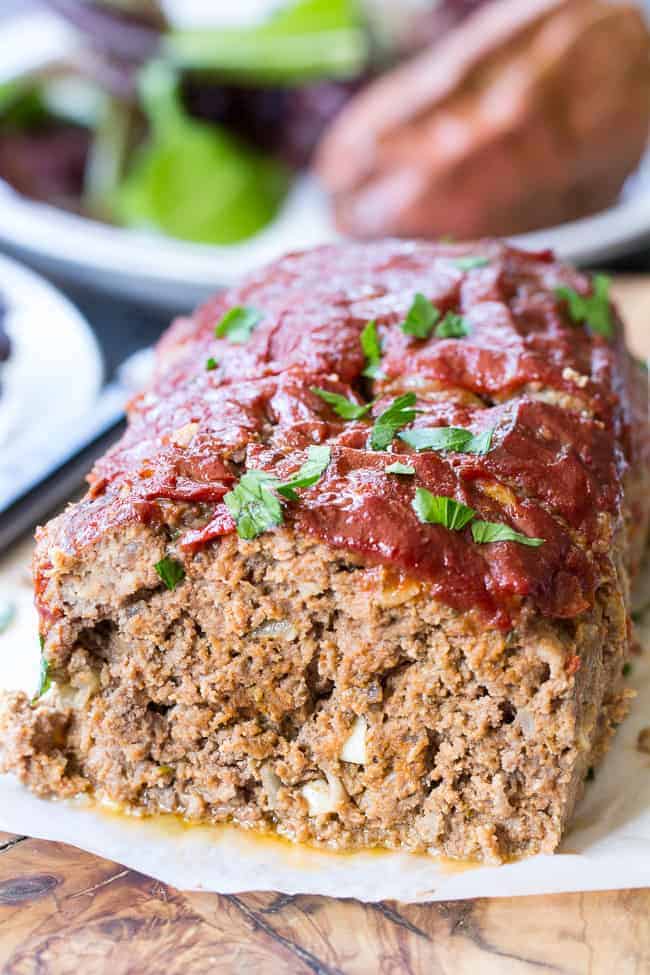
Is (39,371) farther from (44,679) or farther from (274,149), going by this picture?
(274,149)

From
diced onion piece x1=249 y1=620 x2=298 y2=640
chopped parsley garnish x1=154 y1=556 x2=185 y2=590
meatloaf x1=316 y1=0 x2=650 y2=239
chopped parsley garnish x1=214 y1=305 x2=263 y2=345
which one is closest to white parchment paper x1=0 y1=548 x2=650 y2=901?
diced onion piece x1=249 y1=620 x2=298 y2=640

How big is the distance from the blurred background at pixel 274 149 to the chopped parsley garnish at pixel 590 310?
2190 mm

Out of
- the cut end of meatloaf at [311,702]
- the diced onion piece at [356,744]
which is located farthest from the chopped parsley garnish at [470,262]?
the diced onion piece at [356,744]

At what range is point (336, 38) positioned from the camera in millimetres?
9070

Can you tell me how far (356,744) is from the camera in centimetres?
379

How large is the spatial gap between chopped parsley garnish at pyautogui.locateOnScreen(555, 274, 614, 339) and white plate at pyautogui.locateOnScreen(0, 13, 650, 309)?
8.40ft

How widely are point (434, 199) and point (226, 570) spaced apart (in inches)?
183

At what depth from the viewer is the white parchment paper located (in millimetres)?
3662

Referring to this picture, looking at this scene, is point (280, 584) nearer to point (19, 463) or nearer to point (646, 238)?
point (19, 463)

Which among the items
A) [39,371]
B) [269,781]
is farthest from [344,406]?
[39,371]

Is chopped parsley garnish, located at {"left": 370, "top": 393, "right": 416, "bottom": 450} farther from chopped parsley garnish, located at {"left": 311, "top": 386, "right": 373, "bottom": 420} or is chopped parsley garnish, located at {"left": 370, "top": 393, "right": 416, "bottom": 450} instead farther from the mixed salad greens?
the mixed salad greens

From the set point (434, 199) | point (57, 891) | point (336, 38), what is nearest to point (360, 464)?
point (57, 891)

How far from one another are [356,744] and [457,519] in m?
0.80

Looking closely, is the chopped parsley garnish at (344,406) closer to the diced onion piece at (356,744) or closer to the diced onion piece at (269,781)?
the diced onion piece at (356,744)
